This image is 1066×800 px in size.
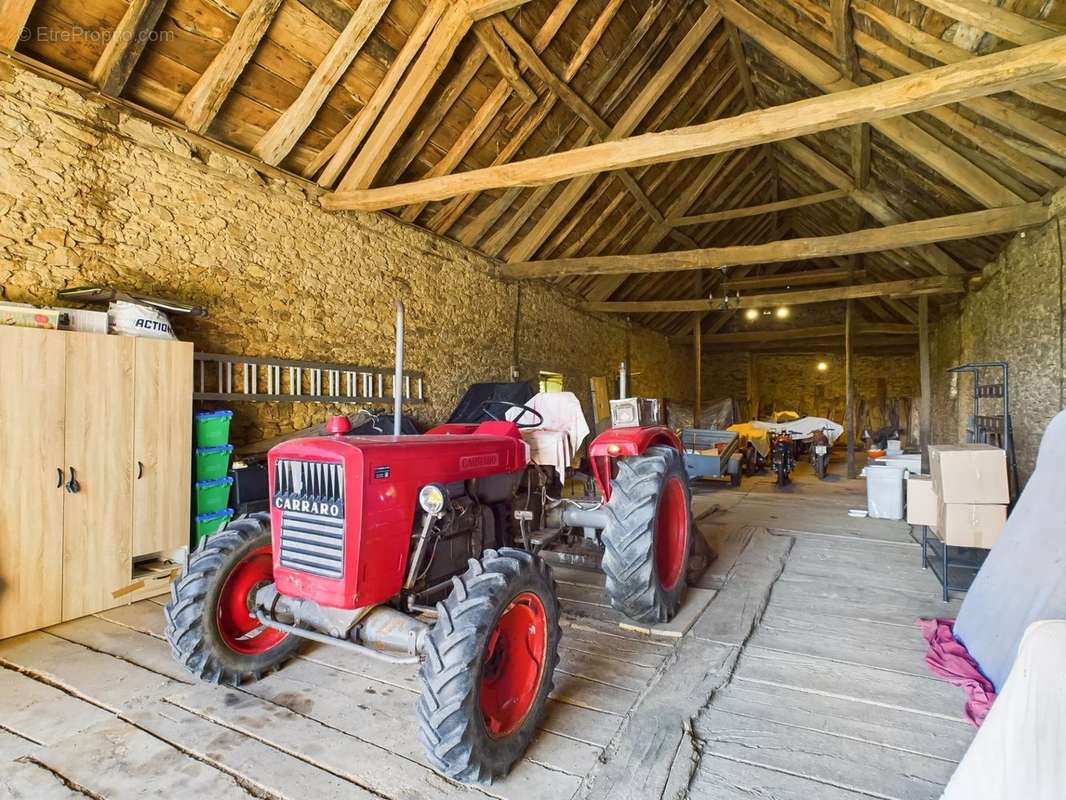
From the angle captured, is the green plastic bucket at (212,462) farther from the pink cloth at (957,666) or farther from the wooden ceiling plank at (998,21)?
the wooden ceiling plank at (998,21)

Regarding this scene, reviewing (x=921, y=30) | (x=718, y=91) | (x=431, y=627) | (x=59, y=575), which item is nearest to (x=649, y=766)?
(x=431, y=627)

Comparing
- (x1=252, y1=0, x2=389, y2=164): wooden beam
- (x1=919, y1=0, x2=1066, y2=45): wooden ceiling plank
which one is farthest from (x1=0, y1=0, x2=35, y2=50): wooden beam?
(x1=919, y1=0, x2=1066, y2=45): wooden ceiling plank

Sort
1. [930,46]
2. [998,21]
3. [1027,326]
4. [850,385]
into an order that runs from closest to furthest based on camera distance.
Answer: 1. [998,21]
2. [930,46]
3. [1027,326]
4. [850,385]

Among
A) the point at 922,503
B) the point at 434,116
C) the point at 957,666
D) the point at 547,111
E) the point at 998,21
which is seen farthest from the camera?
the point at 547,111

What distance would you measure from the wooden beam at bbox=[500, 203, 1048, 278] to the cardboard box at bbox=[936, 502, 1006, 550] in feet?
11.0

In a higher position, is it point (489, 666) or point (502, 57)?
point (502, 57)

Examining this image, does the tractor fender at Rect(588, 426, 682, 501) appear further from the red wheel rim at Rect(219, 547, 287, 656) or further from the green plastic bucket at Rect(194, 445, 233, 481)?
the green plastic bucket at Rect(194, 445, 233, 481)

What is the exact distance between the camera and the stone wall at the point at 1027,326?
4.73 metres

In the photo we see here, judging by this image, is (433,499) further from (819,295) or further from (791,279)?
(791,279)

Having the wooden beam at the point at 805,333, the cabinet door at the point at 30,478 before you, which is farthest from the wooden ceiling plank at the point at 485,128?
the wooden beam at the point at 805,333

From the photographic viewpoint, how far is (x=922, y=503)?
346cm

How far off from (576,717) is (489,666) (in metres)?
0.46

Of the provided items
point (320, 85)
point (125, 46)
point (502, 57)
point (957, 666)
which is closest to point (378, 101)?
point (320, 85)

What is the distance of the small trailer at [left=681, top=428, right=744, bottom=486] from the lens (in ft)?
22.4
